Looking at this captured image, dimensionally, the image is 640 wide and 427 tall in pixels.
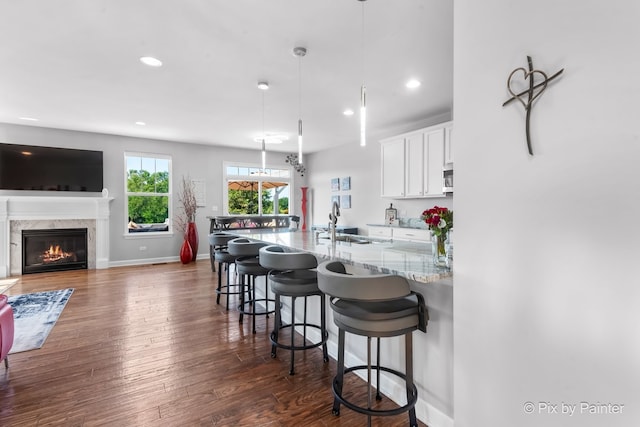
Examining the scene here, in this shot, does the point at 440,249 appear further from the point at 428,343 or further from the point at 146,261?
the point at 146,261

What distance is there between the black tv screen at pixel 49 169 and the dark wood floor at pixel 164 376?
3.26m

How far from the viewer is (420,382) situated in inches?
70.4

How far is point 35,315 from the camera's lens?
354 centimetres

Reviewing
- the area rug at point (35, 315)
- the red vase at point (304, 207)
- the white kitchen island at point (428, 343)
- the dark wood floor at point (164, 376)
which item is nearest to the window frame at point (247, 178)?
the red vase at point (304, 207)

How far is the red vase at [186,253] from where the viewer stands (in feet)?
21.6

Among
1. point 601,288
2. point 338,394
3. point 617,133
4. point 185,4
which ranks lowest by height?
point 338,394

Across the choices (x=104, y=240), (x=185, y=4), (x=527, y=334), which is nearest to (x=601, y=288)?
(x=527, y=334)

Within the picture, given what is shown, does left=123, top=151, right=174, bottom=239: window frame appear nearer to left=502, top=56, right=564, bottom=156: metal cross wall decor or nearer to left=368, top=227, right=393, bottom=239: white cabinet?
left=368, top=227, right=393, bottom=239: white cabinet

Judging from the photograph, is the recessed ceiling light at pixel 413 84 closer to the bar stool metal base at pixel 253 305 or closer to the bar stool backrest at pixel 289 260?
the bar stool backrest at pixel 289 260

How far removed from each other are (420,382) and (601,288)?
1.12m

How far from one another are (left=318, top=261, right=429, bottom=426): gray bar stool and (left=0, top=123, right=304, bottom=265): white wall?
6222 millimetres

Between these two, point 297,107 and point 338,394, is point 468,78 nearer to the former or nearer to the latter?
point 338,394

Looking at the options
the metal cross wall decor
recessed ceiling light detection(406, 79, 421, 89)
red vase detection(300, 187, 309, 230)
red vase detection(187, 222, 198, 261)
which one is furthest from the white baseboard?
the metal cross wall decor

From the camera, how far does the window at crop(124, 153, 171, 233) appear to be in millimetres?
6574
